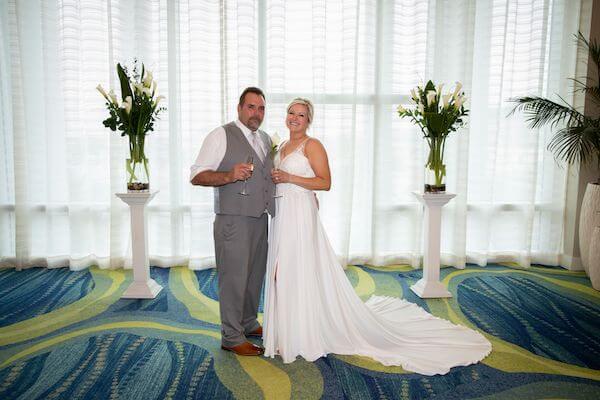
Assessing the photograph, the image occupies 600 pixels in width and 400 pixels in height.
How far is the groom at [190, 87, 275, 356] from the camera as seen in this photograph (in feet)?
10.1

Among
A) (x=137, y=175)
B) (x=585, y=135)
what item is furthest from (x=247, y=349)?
(x=585, y=135)

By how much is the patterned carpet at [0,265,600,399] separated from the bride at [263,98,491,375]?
12 cm

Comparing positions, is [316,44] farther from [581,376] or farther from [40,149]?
[581,376]

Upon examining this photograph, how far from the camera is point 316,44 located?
4.93 meters

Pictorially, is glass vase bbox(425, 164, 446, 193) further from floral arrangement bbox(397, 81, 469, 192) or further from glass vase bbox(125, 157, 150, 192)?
glass vase bbox(125, 157, 150, 192)

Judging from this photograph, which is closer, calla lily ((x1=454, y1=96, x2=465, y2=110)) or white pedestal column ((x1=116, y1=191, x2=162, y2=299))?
calla lily ((x1=454, y1=96, x2=465, y2=110))

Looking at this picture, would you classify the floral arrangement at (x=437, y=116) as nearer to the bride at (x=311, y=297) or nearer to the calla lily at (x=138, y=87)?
the bride at (x=311, y=297)

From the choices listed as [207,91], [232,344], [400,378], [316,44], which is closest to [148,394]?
[232,344]

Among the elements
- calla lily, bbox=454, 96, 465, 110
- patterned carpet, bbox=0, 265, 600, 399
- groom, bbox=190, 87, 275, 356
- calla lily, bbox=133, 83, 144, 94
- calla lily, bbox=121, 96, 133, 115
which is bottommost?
patterned carpet, bbox=0, 265, 600, 399

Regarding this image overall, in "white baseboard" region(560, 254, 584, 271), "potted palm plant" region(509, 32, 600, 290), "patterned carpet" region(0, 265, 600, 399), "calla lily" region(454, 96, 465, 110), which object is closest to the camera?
"patterned carpet" region(0, 265, 600, 399)

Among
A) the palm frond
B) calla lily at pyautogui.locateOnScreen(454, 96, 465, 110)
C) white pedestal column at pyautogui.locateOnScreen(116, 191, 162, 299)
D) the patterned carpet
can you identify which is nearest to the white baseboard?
the patterned carpet

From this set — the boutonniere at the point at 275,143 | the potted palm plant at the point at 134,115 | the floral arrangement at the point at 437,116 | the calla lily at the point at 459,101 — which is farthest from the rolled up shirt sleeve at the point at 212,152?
the calla lily at the point at 459,101

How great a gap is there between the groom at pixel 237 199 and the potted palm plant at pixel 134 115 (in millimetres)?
1360

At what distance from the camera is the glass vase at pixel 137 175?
4.29m
